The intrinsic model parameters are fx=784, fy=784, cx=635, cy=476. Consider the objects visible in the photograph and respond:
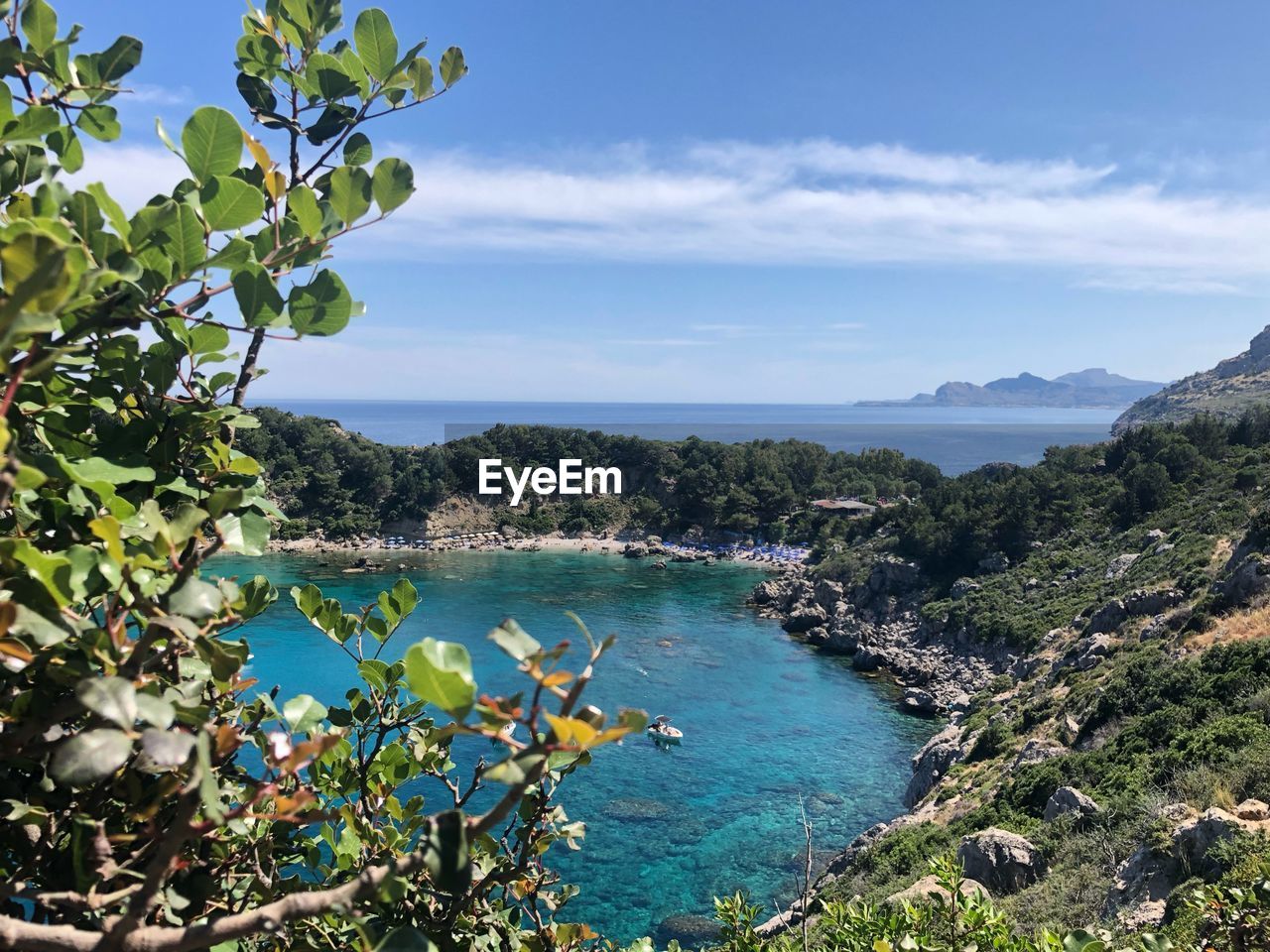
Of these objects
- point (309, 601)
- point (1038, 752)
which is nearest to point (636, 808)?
point (1038, 752)

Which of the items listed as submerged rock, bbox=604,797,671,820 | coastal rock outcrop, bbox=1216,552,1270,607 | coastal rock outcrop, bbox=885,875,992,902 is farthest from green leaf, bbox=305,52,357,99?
submerged rock, bbox=604,797,671,820

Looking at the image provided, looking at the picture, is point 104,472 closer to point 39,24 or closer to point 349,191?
point 349,191

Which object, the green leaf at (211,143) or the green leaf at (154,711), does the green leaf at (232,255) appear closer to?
the green leaf at (211,143)

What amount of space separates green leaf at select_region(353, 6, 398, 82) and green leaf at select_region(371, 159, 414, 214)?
1.35ft

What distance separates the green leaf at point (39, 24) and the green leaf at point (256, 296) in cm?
77

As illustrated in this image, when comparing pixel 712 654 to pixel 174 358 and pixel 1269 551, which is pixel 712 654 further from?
pixel 174 358

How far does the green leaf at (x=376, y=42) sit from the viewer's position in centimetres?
154

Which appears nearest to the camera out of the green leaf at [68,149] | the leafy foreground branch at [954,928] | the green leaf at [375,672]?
the green leaf at [68,149]

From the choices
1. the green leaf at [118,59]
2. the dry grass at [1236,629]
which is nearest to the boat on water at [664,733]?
the dry grass at [1236,629]

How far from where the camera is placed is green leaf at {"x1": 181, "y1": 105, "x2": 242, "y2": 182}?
48.7 inches

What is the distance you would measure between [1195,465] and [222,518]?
40.0 m

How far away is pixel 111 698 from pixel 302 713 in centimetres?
52

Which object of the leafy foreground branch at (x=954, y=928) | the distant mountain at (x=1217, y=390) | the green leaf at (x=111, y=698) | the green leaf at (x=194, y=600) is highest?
the distant mountain at (x=1217, y=390)

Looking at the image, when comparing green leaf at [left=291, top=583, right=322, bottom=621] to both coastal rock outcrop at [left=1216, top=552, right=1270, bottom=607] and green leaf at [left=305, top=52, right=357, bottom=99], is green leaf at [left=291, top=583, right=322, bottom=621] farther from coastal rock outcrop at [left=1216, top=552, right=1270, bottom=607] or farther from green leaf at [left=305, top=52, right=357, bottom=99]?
coastal rock outcrop at [left=1216, top=552, right=1270, bottom=607]
